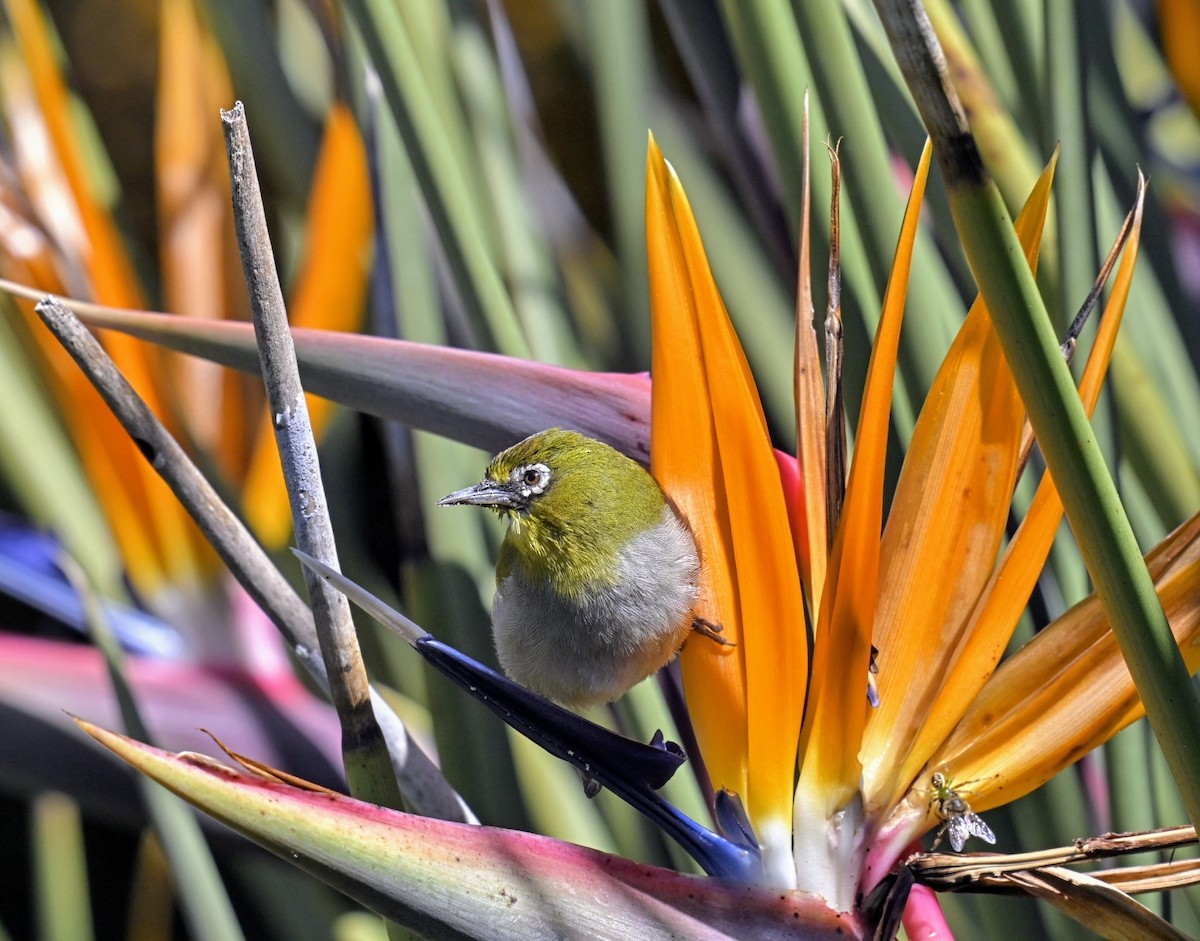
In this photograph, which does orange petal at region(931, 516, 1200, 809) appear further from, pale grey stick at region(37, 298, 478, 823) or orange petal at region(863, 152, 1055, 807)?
pale grey stick at region(37, 298, 478, 823)

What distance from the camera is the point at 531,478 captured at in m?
0.46

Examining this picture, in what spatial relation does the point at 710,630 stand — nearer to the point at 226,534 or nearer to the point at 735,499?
the point at 735,499

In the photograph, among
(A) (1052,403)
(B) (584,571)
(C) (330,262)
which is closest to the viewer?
(A) (1052,403)

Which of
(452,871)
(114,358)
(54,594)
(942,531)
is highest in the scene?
(114,358)

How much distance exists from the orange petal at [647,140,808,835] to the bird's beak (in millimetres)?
100

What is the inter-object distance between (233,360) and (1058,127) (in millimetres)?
307

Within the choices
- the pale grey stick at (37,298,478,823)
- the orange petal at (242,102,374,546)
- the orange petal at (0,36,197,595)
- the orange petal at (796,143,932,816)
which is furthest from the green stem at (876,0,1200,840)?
the orange petal at (0,36,197,595)

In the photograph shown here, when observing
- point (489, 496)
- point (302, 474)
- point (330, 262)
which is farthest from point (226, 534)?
point (330, 262)

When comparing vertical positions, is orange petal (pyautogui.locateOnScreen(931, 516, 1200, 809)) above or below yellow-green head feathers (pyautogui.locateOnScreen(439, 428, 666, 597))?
below

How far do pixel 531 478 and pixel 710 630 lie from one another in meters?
0.11

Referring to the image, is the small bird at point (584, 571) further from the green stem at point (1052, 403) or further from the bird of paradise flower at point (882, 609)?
the green stem at point (1052, 403)

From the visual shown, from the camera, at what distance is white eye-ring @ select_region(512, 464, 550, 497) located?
17.9 inches

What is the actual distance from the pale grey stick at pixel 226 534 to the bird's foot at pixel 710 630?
0.31 feet

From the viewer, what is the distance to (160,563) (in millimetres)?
760
